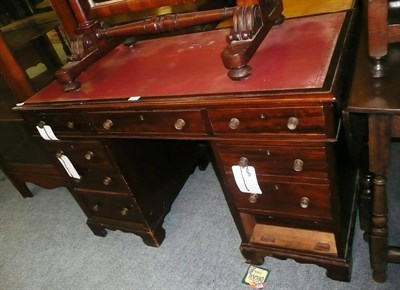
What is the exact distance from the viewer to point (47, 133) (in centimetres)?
161

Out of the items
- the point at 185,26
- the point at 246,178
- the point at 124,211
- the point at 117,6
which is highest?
the point at 117,6

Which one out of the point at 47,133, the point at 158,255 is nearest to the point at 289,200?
the point at 158,255

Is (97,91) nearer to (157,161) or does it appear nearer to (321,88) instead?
(157,161)

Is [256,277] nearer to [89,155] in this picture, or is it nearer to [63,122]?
[89,155]

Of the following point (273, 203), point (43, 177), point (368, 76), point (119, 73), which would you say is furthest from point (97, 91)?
point (43, 177)

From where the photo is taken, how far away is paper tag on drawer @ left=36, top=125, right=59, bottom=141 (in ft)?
5.22

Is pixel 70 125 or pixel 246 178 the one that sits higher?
pixel 70 125

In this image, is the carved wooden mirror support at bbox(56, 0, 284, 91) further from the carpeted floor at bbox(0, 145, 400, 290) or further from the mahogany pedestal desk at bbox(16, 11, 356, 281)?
the carpeted floor at bbox(0, 145, 400, 290)

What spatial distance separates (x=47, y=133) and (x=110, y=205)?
0.53m

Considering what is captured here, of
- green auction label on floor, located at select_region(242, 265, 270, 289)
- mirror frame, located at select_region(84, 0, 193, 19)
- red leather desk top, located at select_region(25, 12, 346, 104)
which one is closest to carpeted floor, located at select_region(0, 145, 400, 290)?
green auction label on floor, located at select_region(242, 265, 270, 289)

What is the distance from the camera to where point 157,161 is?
1.95 metres

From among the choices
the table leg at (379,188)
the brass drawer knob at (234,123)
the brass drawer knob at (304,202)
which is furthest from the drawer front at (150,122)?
the table leg at (379,188)

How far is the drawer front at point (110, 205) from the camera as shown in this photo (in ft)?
5.92

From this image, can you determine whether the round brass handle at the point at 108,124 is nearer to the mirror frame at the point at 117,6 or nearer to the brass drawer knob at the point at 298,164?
the mirror frame at the point at 117,6
